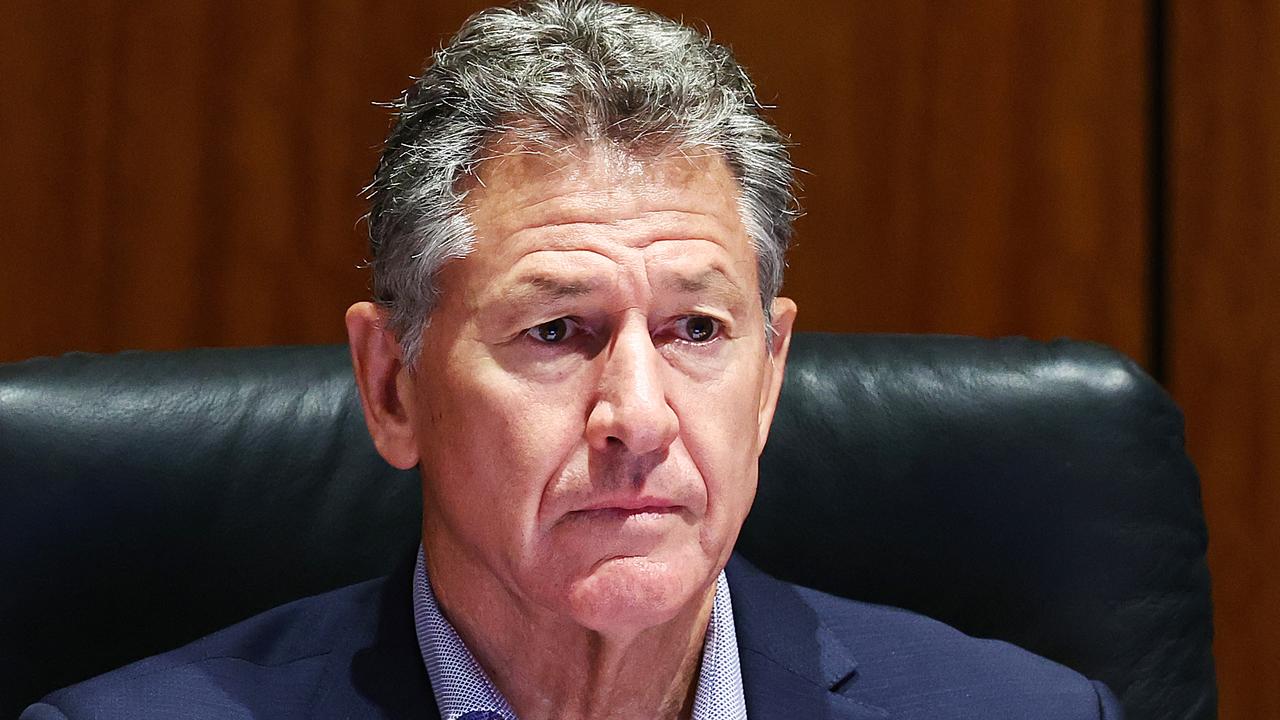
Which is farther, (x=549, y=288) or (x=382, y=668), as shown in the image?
(x=382, y=668)

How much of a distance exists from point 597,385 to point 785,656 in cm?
35

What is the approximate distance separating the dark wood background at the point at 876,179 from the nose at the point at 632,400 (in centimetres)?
86

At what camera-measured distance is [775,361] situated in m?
1.38

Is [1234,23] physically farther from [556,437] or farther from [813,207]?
[556,437]

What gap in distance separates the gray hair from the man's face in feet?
0.07

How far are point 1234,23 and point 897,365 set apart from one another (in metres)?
0.83

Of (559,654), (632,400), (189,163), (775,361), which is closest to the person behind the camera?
(632,400)

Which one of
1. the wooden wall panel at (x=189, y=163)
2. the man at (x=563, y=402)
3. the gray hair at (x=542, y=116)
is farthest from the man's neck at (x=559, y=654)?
the wooden wall panel at (x=189, y=163)

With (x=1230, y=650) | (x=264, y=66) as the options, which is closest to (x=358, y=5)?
(x=264, y=66)

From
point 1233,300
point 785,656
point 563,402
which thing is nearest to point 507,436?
point 563,402

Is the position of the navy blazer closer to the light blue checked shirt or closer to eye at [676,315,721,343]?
the light blue checked shirt

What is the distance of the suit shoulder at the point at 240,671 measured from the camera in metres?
1.25

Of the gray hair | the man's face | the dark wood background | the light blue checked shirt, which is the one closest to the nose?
the man's face

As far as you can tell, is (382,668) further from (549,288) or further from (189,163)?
(189,163)
